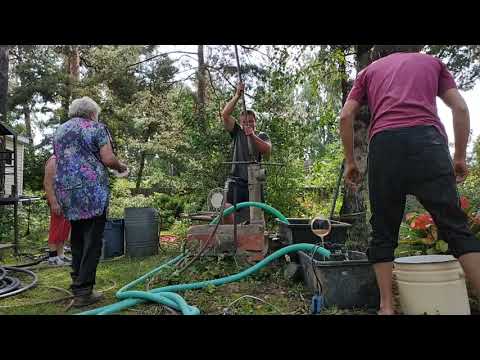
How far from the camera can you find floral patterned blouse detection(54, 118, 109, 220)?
280cm

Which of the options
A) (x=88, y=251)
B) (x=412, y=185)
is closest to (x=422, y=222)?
(x=412, y=185)

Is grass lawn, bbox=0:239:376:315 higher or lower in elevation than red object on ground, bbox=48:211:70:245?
lower

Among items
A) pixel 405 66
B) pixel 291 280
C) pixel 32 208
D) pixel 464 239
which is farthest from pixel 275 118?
pixel 32 208

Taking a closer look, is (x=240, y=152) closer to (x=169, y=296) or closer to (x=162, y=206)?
(x=169, y=296)

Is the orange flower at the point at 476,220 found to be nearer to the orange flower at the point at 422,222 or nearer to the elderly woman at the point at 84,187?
the orange flower at the point at 422,222

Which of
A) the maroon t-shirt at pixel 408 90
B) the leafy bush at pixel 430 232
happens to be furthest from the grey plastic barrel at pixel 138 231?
the maroon t-shirt at pixel 408 90

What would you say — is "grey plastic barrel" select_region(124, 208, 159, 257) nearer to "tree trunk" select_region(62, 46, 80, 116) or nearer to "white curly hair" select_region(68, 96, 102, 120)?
"white curly hair" select_region(68, 96, 102, 120)

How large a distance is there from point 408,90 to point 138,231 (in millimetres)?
3739

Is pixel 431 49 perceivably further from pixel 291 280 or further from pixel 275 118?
pixel 291 280

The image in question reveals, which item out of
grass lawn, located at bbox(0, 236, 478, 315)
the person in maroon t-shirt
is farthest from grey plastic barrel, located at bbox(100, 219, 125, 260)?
the person in maroon t-shirt

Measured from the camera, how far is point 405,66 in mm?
2096

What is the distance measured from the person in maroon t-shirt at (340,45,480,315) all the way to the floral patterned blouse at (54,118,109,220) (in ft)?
6.17

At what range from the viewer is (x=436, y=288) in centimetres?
208
